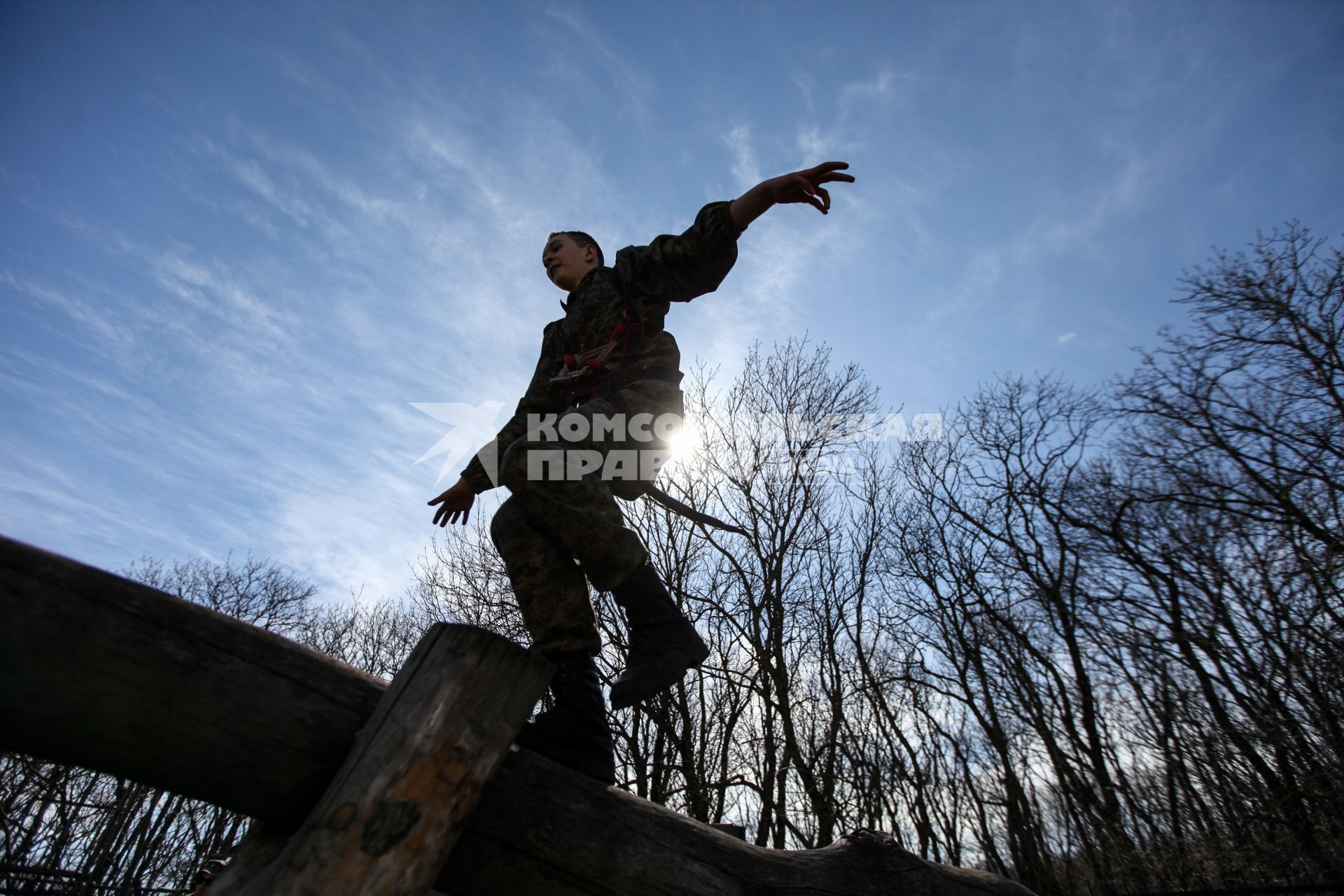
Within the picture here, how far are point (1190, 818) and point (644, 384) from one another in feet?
35.6

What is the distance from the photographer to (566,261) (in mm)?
3111

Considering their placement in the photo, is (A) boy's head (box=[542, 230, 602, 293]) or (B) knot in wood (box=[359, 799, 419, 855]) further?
(A) boy's head (box=[542, 230, 602, 293])

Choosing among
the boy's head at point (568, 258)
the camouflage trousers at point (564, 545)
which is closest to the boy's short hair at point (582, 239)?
the boy's head at point (568, 258)

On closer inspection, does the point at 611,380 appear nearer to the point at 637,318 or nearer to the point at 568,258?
the point at 637,318

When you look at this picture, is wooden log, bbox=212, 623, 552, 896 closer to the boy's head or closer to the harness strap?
the harness strap

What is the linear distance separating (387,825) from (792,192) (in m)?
2.23

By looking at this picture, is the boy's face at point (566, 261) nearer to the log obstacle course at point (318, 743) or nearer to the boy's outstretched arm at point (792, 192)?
the boy's outstretched arm at point (792, 192)

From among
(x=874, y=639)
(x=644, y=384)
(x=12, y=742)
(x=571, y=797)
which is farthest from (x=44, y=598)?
(x=874, y=639)

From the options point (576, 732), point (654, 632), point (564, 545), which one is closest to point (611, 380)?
point (564, 545)

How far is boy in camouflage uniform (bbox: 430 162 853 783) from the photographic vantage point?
1.84 m

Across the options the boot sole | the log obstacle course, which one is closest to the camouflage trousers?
the boot sole

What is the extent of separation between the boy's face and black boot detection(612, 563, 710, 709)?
1628 mm

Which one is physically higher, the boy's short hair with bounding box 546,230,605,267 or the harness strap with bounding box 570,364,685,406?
the boy's short hair with bounding box 546,230,605,267

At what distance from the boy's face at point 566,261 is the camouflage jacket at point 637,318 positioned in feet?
0.77
